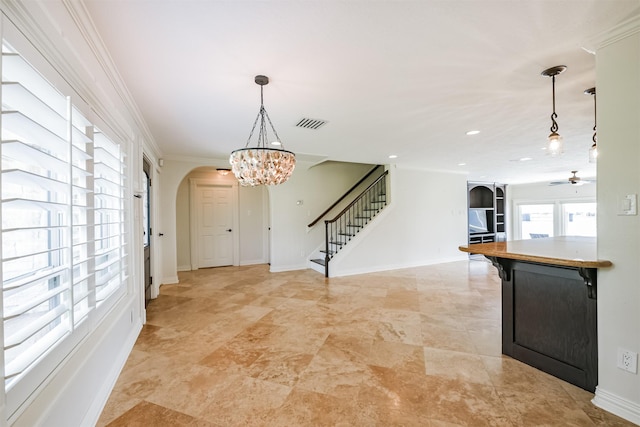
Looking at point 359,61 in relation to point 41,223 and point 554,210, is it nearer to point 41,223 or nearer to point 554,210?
point 41,223

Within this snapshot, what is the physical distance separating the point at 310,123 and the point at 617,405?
3.40m

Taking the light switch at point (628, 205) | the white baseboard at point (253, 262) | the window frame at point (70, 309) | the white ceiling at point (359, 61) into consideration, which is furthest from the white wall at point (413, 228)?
the light switch at point (628, 205)

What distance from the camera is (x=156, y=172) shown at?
4668mm

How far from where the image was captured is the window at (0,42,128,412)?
100 cm

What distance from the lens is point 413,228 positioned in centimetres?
652

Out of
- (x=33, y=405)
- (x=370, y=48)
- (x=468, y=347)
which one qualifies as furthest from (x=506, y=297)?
(x=33, y=405)

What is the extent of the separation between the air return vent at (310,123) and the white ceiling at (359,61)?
10cm

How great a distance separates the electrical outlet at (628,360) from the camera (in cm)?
161

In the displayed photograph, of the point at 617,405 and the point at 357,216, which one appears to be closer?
the point at 617,405

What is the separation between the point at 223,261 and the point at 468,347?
5.52 metres

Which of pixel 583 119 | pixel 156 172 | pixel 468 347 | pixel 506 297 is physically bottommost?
pixel 468 347

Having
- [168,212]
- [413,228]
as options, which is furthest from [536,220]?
[168,212]

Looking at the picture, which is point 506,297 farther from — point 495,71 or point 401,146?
point 401,146

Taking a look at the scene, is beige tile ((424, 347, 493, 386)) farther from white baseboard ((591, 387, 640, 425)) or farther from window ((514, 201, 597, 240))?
window ((514, 201, 597, 240))
